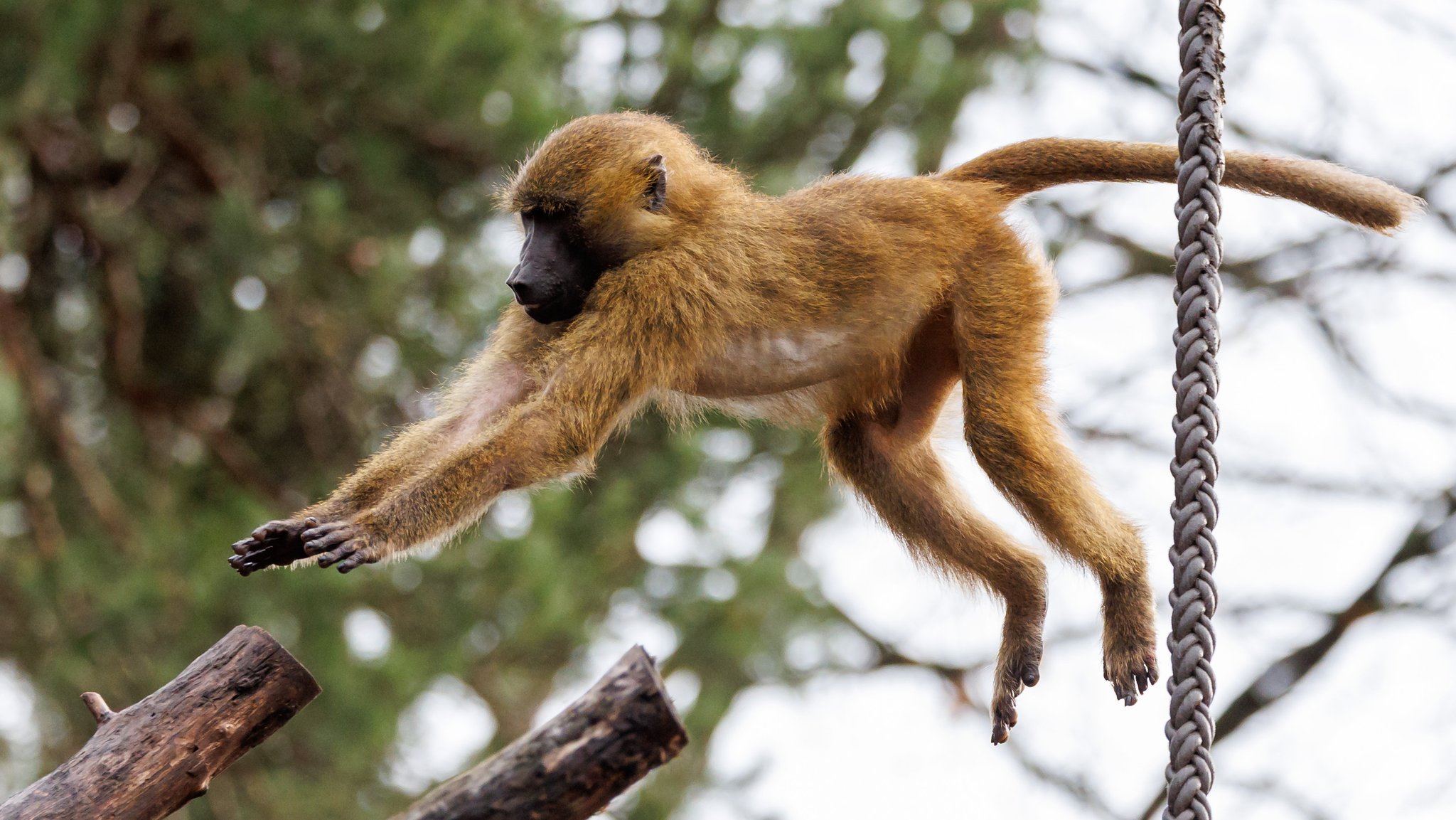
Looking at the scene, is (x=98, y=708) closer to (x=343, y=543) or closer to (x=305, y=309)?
(x=343, y=543)

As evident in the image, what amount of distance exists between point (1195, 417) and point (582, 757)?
0.92m

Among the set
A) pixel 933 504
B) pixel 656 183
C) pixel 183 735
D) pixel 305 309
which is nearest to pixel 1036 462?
pixel 933 504

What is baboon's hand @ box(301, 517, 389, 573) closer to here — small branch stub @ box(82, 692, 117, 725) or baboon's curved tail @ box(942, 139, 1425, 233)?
small branch stub @ box(82, 692, 117, 725)

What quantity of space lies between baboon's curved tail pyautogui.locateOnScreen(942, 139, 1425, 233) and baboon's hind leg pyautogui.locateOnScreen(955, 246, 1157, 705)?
0.64 ft

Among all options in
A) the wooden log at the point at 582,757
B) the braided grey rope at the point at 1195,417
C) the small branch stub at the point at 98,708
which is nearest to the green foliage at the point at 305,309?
the small branch stub at the point at 98,708

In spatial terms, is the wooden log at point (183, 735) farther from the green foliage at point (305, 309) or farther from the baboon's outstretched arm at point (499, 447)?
the green foliage at point (305, 309)

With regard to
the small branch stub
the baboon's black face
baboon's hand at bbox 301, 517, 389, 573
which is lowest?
the small branch stub

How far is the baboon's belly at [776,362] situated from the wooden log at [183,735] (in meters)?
0.87

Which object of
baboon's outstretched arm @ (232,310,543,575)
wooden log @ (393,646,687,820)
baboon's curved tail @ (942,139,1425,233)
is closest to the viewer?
wooden log @ (393,646,687,820)

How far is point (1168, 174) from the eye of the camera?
8.05ft

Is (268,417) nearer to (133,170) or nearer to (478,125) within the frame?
A: (133,170)

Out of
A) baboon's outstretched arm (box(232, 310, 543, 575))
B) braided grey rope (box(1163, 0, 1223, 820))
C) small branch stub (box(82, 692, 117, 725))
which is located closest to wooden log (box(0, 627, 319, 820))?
small branch stub (box(82, 692, 117, 725))

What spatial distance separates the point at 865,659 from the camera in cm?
787

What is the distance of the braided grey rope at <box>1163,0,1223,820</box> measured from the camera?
1.77 metres
